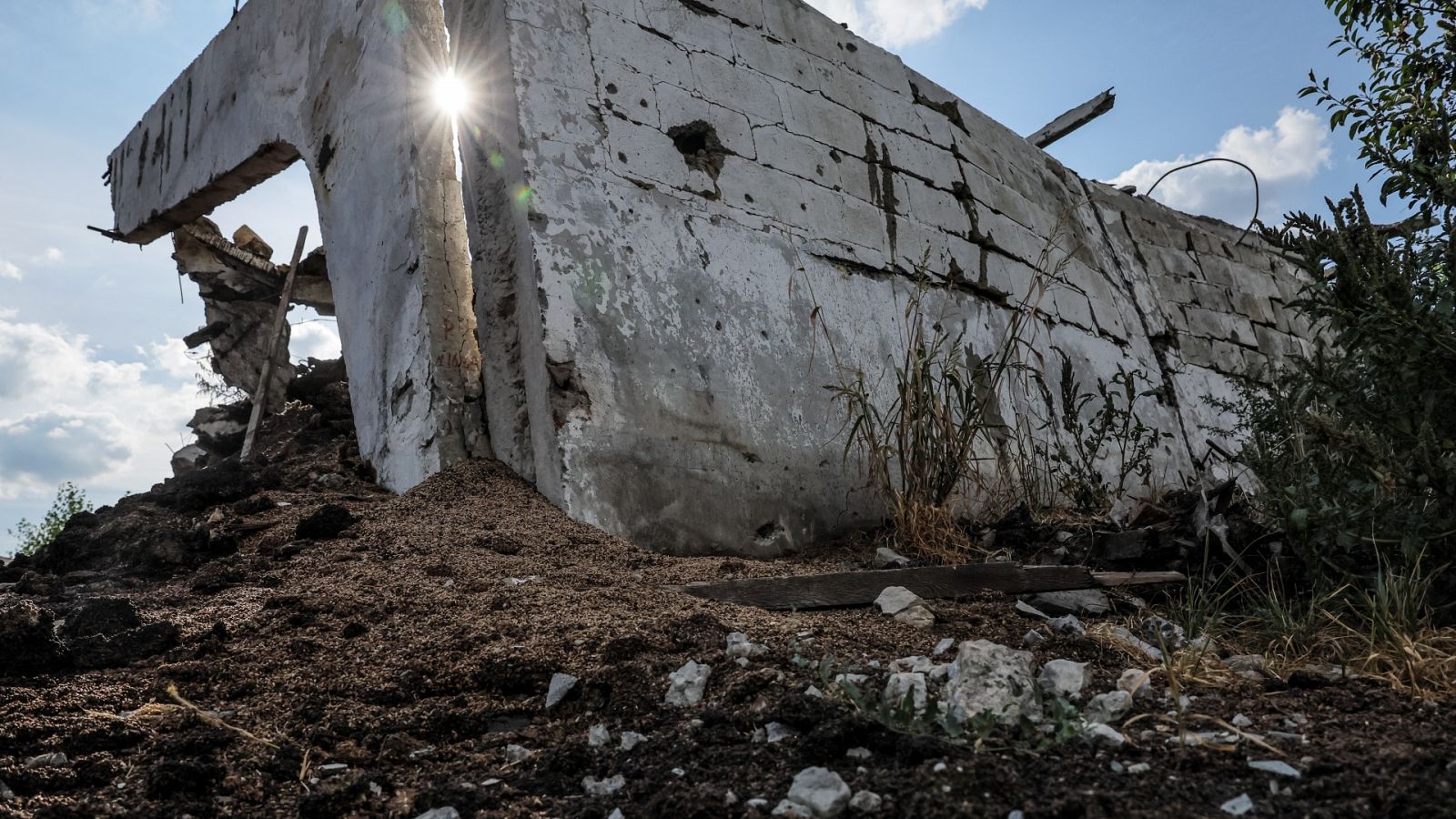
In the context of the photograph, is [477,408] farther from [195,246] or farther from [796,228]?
[195,246]

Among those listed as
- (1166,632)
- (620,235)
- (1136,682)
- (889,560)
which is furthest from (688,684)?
(620,235)

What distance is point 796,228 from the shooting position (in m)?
3.96

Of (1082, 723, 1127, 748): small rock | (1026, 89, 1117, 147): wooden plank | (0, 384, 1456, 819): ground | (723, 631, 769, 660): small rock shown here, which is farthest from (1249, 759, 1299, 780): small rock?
(1026, 89, 1117, 147): wooden plank

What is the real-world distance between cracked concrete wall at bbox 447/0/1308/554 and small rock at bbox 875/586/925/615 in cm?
91

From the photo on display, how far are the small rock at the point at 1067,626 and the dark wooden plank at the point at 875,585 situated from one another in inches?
Result: 10.0

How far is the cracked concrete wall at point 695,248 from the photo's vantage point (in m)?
3.15

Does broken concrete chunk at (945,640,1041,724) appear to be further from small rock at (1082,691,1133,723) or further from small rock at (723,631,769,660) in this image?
small rock at (723,631,769,660)

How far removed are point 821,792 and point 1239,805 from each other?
0.48m

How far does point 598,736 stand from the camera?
1.60m

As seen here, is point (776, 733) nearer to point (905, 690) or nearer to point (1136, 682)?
point (905, 690)

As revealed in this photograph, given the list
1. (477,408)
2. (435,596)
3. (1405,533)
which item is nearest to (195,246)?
(477,408)

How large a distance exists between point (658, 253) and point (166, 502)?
6.40 feet

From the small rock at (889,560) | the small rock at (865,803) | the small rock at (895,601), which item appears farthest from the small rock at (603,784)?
the small rock at (889,560)

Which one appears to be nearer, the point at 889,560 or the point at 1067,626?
the point at 1067,626
